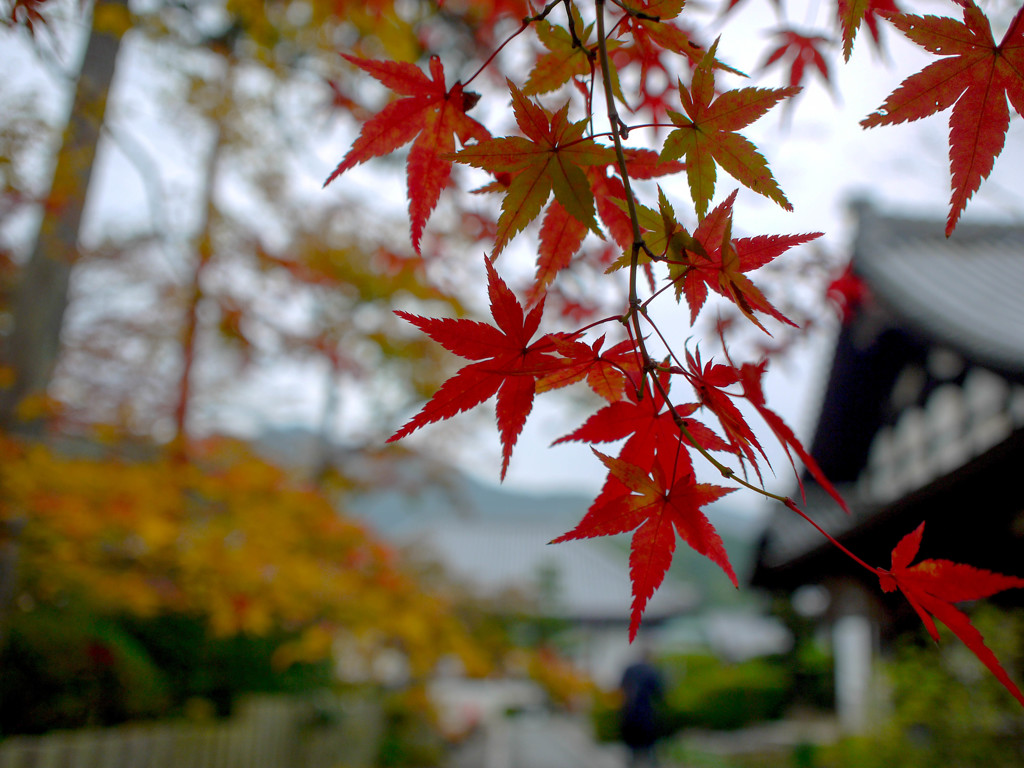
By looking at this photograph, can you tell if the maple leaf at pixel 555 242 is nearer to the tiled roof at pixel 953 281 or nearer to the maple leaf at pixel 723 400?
the maple leaf at pixel 723 400

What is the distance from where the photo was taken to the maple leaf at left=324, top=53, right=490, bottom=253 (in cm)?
80

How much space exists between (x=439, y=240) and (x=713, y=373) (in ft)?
9.18

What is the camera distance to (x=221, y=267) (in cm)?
502

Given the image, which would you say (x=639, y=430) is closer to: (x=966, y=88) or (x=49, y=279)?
(x=966, y=88)

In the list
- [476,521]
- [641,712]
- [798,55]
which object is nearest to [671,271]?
[798,55]

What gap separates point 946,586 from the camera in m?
0.60

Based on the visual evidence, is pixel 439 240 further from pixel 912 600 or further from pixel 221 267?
pixel 912 600

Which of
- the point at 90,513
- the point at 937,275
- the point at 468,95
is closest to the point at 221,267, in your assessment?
the point at 90,513

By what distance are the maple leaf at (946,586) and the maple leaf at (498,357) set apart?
0.34m

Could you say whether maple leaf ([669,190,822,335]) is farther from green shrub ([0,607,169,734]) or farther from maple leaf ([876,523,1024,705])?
green shrub ([0,607,169,734])

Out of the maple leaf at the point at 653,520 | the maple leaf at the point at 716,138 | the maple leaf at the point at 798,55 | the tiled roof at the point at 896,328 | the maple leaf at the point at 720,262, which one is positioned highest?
the tiled roof at the point at 896,328

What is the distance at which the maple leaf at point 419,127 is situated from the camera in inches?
31.4

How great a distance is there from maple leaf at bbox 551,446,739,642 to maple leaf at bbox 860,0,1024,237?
37 cm

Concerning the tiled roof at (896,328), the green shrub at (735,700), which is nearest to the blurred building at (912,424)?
the tiled roof at (896,328)
